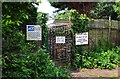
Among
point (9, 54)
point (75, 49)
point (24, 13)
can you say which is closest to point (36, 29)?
point (75, 49)

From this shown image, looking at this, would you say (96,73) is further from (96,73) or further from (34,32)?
(34,32)

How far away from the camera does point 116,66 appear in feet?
32.2

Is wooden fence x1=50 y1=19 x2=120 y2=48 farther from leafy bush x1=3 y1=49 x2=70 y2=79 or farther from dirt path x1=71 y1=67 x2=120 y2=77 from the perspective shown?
leafy bush x1=3 y1=49 x2=70 y2=79

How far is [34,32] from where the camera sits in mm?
9062

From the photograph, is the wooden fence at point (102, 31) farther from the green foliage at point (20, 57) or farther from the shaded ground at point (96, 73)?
the green foliage at point (20, 57)

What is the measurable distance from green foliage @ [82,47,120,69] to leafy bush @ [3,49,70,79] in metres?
2.98

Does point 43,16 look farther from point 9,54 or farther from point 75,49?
point 9,54

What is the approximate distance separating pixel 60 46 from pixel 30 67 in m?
4.10

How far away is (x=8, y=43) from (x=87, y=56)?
5.56m

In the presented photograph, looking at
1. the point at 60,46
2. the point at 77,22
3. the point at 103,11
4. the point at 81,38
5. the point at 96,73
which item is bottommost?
the point at 96,73

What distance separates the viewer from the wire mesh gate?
9.98 metres

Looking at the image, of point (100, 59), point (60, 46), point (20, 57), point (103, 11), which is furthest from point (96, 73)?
point (103, 11)

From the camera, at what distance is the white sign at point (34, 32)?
852 cm

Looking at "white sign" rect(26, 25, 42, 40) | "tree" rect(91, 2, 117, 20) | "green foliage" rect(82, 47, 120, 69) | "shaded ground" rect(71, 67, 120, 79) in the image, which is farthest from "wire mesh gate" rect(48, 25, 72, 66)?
"tree" rect(91, 2, 117, 20)
